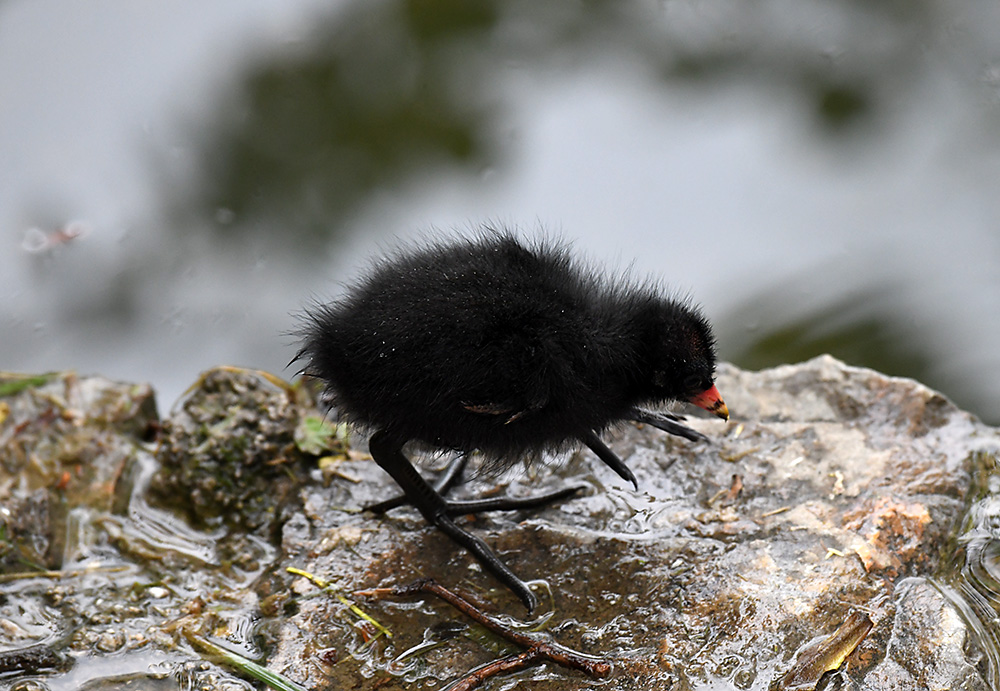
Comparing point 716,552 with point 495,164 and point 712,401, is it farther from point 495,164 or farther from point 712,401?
point 495,164

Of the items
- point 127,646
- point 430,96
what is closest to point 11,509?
point 127,646

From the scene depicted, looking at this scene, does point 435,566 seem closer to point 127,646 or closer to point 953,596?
point 127,646

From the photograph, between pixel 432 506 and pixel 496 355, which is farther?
pixel 432 506

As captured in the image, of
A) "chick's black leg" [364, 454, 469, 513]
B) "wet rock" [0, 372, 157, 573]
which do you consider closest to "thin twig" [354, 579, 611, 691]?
"chick's black leg" [364, 454, 469, 513]

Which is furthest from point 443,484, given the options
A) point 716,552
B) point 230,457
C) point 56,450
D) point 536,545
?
point 56,450

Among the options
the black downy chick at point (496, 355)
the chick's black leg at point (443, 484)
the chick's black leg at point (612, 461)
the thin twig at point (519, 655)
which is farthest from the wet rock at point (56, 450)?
the chick's black leg at point (612, 461)

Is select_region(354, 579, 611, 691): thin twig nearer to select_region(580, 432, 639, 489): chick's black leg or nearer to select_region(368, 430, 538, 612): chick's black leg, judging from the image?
select_region(368, 430, 538, 612): chick's black leg

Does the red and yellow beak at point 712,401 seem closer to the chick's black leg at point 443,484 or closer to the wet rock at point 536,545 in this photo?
the wet rock at point 536,545
